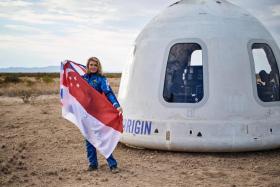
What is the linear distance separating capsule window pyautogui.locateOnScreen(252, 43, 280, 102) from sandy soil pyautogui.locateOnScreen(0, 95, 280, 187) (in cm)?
109

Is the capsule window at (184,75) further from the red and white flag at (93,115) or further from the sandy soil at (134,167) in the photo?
the red and white flag at (93,115)

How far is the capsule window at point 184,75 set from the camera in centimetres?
751

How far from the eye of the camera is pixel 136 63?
26.9 ft

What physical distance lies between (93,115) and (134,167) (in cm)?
110

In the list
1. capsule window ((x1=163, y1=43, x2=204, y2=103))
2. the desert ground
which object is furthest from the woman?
capsule window ((x1=163, y1=43, x2=204, y2=103))

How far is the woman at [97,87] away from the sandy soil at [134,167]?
16 centimetres

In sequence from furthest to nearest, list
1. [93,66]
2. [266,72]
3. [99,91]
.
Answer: [266,72] → [99,91] → [93,66]

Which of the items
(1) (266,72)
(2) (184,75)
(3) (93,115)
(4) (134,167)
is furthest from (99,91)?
(1) (266,72)

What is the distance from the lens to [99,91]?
22.3ft

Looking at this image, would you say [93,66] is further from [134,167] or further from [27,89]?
[27,89]

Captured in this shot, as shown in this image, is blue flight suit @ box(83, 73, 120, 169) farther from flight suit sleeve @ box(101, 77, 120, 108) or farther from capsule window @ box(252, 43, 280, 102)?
capsule window @ box(252, 43, 280, 102)

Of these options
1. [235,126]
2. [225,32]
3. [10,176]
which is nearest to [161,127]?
[235,126]

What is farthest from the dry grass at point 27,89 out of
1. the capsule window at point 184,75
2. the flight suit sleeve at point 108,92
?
the flight suit sleeve at point 108,92

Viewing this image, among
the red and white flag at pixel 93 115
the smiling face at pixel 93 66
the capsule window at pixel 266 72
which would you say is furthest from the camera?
the capsule window at pixel 266 72
